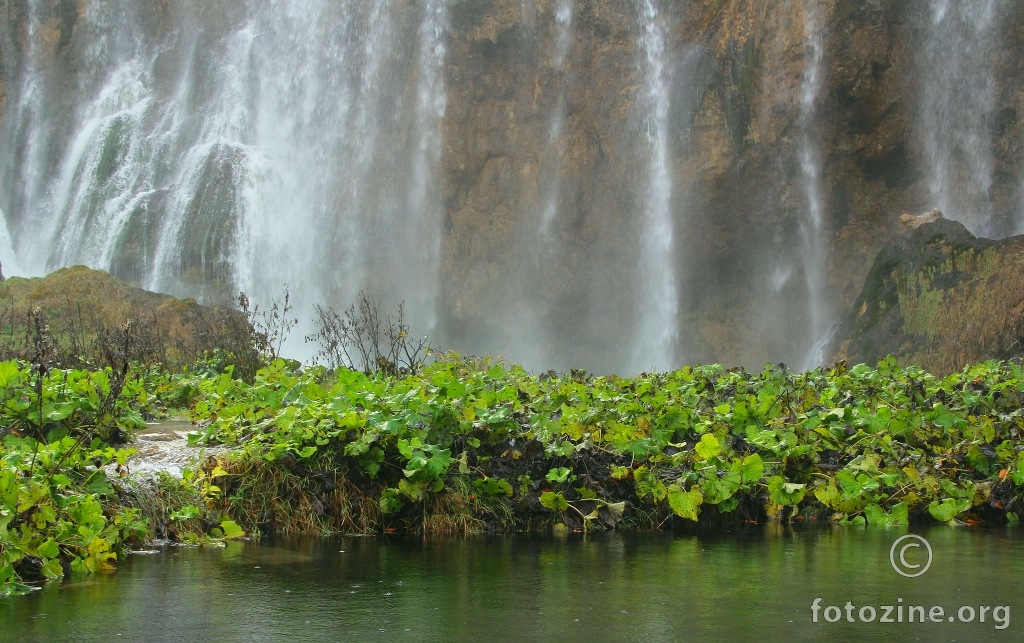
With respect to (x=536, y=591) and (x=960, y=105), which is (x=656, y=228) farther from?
(x=536, y=591)

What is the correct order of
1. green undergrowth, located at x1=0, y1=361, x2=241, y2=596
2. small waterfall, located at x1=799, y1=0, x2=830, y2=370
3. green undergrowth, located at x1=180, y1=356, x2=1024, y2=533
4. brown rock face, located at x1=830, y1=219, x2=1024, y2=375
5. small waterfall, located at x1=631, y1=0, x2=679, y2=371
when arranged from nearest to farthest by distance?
green undergrowth, located at x1=0, y1=361, x2=241, y2=596
green undergrowth, located at x1=180, y1=356, x2=1024, y2=533
brown rock face, located at x1=830, y1=219, x2=1024, y2=375
small waterfall, located at x1=799, y1=0, x2=830, y2=370
small waterfall, located at x1=631, y1=0, x2=679, y2=371

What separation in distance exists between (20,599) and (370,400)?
2.28 metres

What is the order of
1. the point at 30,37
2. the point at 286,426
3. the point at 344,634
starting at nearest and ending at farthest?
the point at 344,634 → the point at 286,426 → the point at 30,37

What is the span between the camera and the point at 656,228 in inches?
1177

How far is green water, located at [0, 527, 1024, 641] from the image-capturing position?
3.50 metres

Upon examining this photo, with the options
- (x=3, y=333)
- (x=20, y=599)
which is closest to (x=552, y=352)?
(x=3, y=333)

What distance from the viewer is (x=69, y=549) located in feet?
15.0

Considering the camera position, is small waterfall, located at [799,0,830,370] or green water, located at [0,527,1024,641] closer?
green water, located at [0,527,1024,641]

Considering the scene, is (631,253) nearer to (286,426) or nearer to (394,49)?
(394,49)

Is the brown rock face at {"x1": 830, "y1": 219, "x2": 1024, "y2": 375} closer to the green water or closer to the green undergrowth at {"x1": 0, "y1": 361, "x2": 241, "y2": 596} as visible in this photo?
the green water

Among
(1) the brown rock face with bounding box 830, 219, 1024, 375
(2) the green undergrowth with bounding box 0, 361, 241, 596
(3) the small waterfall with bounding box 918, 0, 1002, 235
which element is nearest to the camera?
(2) the green undergrowth with bounding box 0, 361, 241, 596

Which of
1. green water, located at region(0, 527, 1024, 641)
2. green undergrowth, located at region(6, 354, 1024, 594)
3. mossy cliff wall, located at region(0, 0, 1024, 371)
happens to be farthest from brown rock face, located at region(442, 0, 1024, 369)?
green water, located at region(0, 527, 1024, 641)

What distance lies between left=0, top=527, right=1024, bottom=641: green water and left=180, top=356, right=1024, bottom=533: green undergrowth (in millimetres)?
294

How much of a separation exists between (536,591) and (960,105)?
80.3 feet
